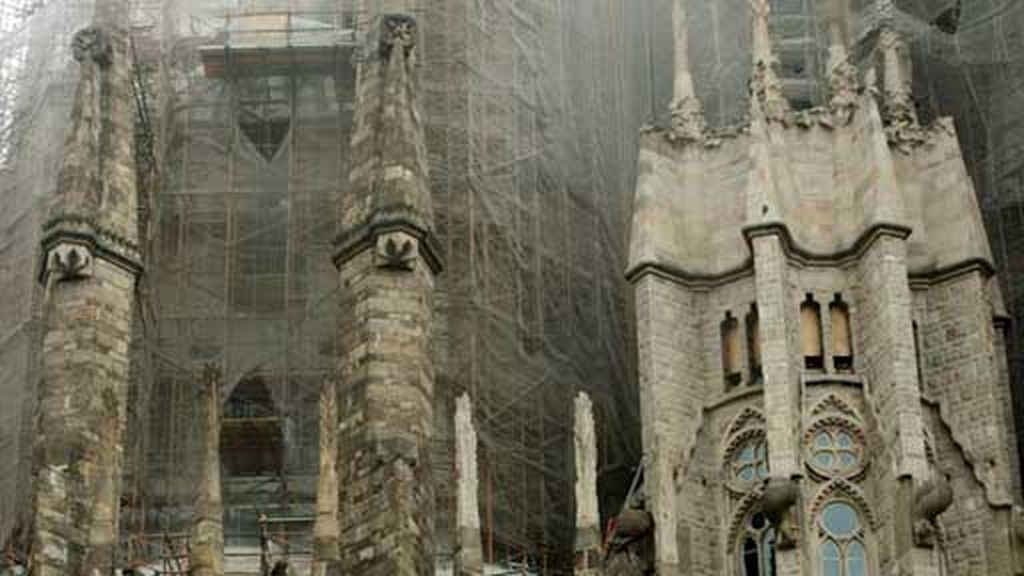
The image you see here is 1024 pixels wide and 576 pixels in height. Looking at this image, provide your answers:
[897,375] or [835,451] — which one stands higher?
[897,375]

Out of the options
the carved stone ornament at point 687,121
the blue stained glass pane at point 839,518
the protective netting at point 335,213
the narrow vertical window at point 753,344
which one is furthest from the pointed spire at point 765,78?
the blue stained glass pane at point 839,518

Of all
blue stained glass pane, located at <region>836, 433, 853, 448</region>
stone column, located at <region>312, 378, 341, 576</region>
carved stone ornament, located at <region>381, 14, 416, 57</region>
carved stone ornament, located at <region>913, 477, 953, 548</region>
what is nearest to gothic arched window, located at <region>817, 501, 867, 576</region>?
blue stained glass pane, located at <region>836, 433, 853, 448</region>

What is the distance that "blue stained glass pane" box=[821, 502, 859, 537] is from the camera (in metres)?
33.4

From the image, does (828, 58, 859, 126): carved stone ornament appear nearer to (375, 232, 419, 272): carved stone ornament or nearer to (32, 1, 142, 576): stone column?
(375, 232, 419, 272): carved stone ornament

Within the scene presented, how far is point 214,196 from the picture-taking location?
36.5 meters

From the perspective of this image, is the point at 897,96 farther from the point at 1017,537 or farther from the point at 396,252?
the point at 396,252

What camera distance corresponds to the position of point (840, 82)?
37562mm

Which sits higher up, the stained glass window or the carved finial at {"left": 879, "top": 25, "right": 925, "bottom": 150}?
the carved finial at {"left": 879, "top": 25, "right": 925, "bottom": 150}

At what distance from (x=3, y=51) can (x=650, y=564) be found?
587 inches

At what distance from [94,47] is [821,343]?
37.9 ft

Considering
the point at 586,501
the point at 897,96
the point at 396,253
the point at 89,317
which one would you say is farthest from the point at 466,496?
the point at 897,96

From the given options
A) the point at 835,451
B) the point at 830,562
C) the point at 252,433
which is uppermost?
the point at 252,433

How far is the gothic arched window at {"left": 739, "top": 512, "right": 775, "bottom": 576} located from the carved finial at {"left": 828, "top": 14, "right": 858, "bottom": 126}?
6943mm

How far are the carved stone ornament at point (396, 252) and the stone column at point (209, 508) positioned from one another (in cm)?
320
